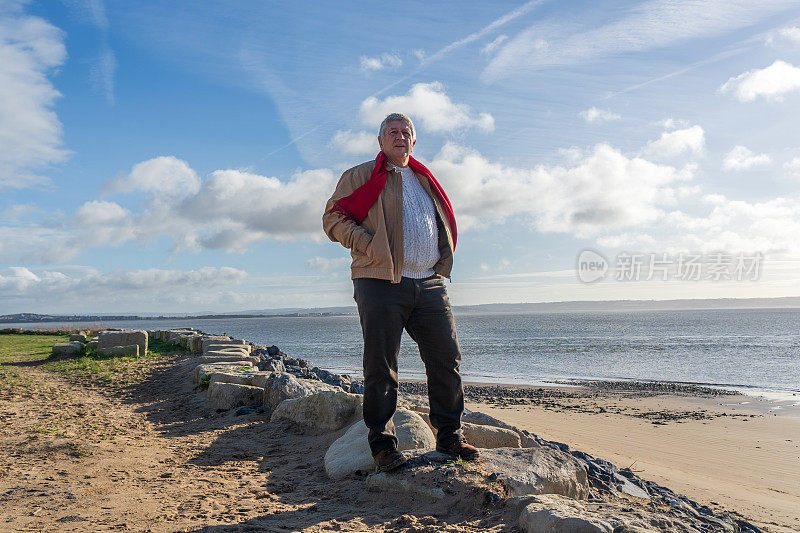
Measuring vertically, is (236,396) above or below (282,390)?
below

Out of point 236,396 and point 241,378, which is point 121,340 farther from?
point 236,396

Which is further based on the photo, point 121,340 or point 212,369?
point 121,340

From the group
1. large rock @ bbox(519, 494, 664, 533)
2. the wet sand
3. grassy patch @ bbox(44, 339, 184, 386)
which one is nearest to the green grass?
grassy patch @ bbox(44, 339, 184, 386)

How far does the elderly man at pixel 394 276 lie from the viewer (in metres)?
3.66

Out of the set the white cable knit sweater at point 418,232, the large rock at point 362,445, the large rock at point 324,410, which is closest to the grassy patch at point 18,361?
the large rock at point 324,410

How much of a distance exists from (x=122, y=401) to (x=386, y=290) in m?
6.58

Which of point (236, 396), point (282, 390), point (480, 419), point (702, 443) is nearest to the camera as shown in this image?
point (480, 419)

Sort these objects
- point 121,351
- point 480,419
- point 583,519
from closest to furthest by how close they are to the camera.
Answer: point 583,519 < point 480,419 < point 121,351

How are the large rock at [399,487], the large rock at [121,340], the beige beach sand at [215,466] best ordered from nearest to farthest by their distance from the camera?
the beige beach sand at [215,466], the large rock at [399,487], the large rock at [121,340]

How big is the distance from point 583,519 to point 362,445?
6.50ft

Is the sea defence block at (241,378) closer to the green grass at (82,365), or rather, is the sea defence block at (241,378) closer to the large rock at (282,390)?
the large rock at (282,390)

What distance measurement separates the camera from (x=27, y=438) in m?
5.30

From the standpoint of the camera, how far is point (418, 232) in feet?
12.6

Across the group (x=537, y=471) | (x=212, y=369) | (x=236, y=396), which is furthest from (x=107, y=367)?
(x=537, y=471)
